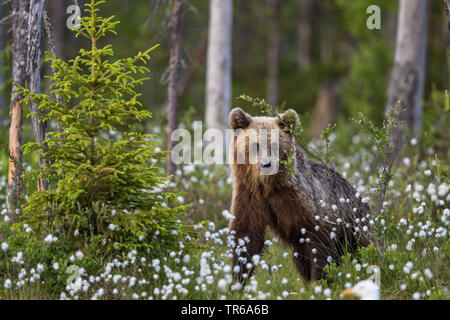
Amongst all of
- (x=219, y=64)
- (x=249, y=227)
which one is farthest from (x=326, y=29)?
(x=249, y=227)

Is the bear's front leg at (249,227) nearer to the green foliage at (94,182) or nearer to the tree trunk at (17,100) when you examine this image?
the green foliage at (94,182)

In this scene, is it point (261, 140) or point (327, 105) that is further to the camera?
point (327, 105)

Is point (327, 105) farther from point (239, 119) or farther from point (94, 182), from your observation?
point (94, 182)

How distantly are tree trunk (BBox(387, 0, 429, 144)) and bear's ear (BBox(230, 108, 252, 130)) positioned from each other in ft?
21.0

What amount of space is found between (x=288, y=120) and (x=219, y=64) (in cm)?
572

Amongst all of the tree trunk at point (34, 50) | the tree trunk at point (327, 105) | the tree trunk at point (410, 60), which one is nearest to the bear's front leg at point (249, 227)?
the tree trunk at point (34, 50)

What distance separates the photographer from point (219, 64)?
38.3 feet

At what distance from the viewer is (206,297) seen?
4965mm

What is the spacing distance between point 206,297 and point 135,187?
1256mm

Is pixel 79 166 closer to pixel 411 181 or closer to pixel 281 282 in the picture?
pixel 281 282

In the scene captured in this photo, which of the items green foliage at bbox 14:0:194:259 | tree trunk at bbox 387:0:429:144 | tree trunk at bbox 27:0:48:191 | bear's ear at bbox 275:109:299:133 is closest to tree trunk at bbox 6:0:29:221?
tree trunk at bbox 27:0:48:191

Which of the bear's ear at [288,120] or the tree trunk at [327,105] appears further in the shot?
the tree trunk at [327,105]

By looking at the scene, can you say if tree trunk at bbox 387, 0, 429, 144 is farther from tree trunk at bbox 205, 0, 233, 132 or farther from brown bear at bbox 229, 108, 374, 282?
brown bear at bbox 229, 108, 374, 282

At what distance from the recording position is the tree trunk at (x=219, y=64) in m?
11.6
